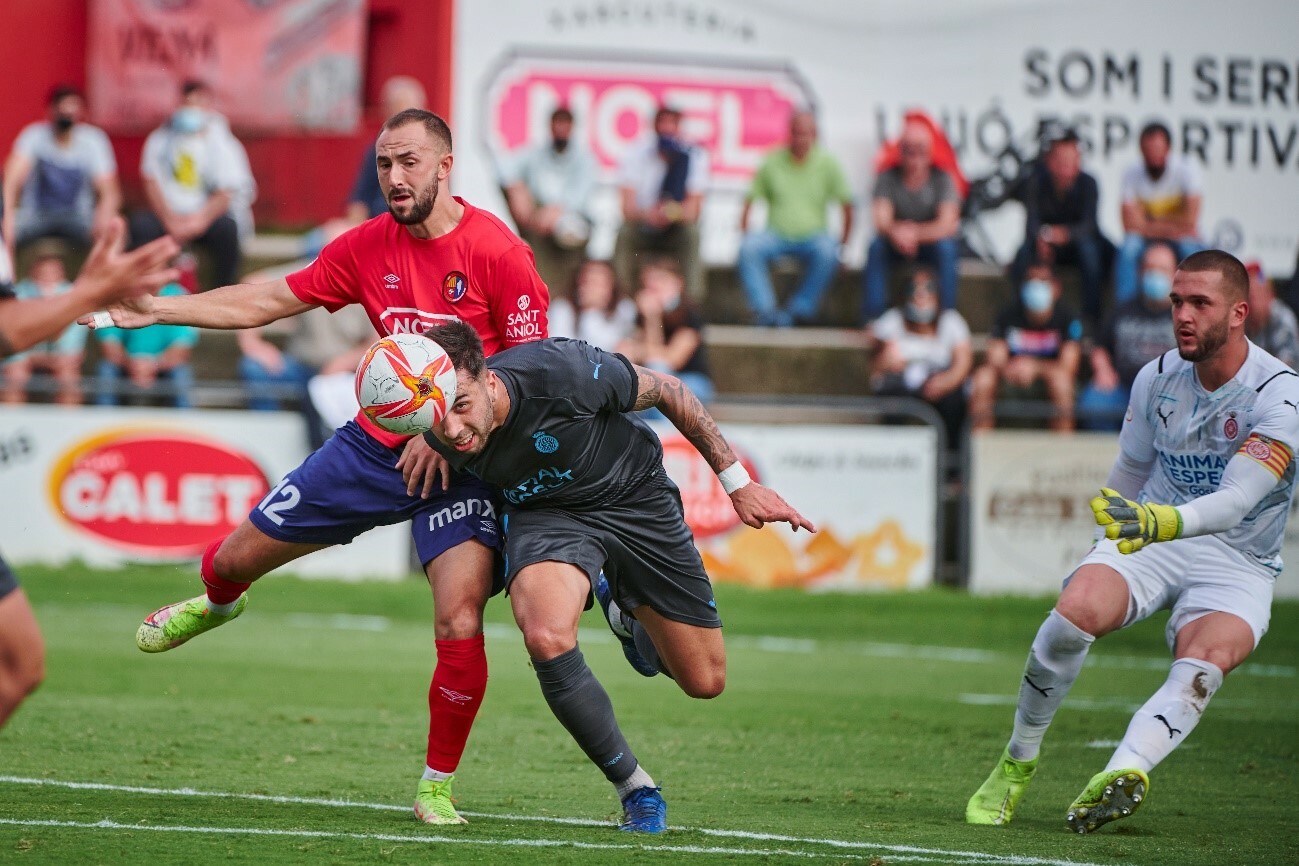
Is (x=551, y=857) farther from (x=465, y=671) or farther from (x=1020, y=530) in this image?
(x=1020, y=530)

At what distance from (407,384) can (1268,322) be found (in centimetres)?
1126

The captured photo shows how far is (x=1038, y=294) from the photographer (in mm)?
17031

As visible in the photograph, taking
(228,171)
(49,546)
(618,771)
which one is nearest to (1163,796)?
(618,771)

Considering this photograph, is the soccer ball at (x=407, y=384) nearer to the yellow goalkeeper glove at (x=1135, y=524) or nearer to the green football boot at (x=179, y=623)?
the green football boot at (x=179, y=623)

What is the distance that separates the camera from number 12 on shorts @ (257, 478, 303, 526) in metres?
7.34

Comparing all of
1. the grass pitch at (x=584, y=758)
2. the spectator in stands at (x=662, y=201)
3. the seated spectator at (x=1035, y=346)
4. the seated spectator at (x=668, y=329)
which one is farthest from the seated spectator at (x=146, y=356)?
the seated spectator at (x=1035, y=346)

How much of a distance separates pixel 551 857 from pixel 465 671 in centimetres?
109

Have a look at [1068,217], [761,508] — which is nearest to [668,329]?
[1068,217]

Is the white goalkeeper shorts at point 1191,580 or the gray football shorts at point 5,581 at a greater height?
the gray football shorts at point 5,581

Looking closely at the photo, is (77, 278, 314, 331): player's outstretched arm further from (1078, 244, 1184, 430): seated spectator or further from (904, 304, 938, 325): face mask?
(1078, 244, 1184, 430): seated spectator

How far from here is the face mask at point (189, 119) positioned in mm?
17656

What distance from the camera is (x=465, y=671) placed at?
7.04 meters

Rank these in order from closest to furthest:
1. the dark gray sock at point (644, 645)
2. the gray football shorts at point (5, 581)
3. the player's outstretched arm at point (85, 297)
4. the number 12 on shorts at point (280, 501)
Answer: the player's outstretched arm at point (85, 297), the gray football shorts at point (5, 581), the number 12 on shorts at point (280, 501), the dark gray sock at point (644, 645)

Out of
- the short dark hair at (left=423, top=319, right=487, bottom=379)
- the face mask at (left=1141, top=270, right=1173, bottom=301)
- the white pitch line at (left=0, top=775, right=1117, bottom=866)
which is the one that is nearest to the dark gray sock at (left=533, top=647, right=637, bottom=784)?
the white pitch line at (left=0, top=775, right=1117, bottom=866)
